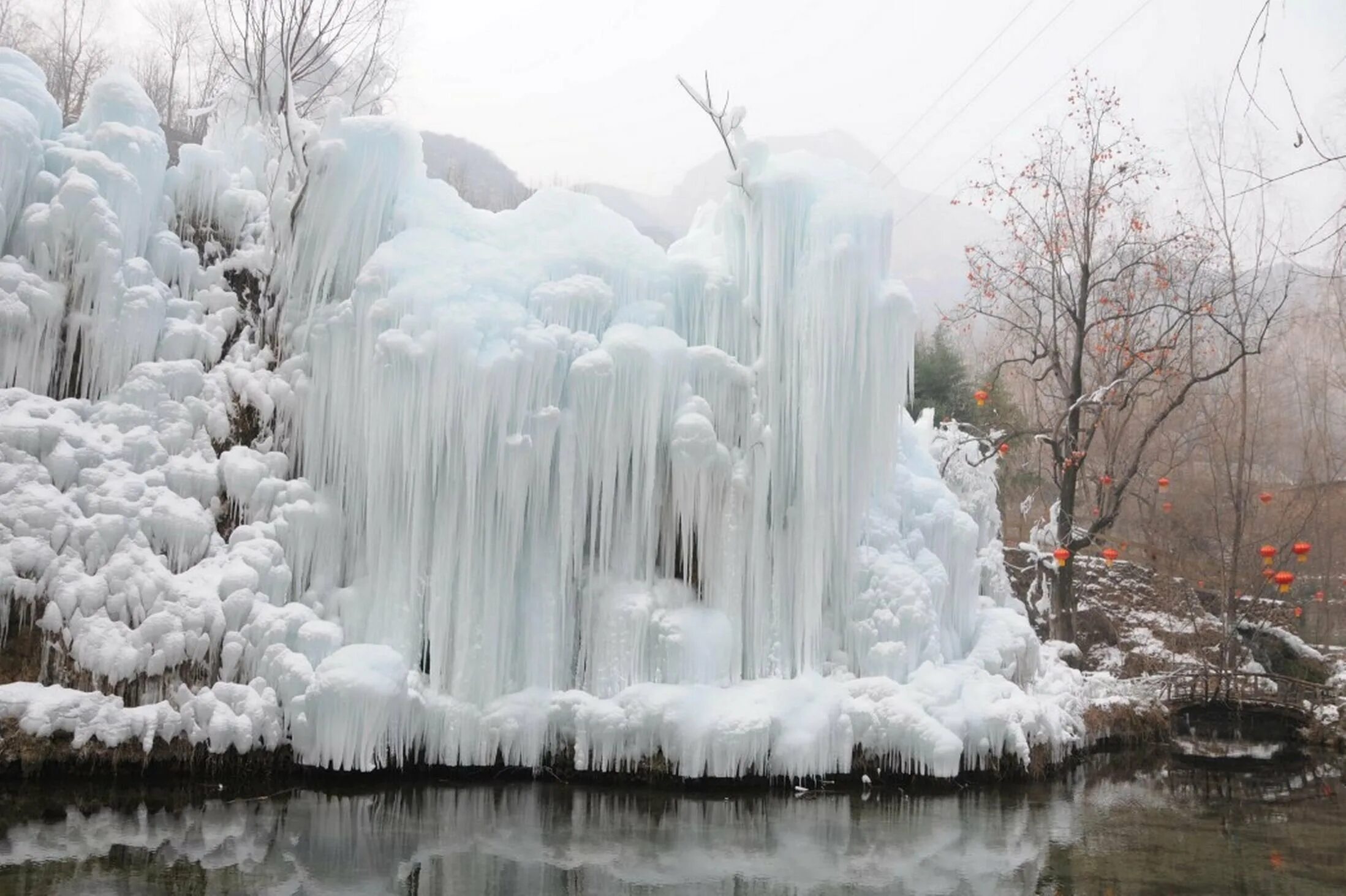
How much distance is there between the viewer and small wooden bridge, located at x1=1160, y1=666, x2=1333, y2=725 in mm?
12469

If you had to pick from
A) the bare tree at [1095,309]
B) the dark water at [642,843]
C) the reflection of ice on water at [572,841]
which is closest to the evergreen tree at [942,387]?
the bare tree at [1095,309]

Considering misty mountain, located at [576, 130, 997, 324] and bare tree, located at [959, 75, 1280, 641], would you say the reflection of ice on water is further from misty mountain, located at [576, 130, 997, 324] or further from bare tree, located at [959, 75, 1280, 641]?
misty mountain, located at [576, 130, 997, 324]

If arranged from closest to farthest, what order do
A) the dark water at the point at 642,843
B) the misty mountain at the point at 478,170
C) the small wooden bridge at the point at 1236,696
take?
the dark water at the point at 642,843, the small wooden bridge at the point at 1236,696, the misty mountain at the point at 478,170

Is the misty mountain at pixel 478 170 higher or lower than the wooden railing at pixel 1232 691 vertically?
higher

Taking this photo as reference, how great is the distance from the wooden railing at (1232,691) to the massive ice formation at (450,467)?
13.4ft

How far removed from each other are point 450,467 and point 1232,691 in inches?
403

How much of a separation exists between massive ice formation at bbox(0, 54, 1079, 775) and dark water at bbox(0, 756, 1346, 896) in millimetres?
495

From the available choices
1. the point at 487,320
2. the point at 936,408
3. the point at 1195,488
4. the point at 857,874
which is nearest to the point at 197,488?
the point at 487,320

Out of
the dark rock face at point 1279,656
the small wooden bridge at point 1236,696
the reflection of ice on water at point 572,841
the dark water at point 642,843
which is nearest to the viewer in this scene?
the dark water at point 642,843

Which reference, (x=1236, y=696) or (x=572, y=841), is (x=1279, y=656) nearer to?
(x=1236, y=696)

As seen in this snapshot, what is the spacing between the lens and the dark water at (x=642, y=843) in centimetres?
564

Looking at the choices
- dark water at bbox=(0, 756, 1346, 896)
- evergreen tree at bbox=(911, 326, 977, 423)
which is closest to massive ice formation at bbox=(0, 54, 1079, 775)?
dark water at bbox=(0, 756, 1346, 896)

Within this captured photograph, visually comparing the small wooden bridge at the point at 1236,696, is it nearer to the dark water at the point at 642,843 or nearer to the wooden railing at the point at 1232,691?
the wooden railing at the point at 1232,691

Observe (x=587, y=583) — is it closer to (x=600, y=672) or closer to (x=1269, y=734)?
(x=600, y=672)
